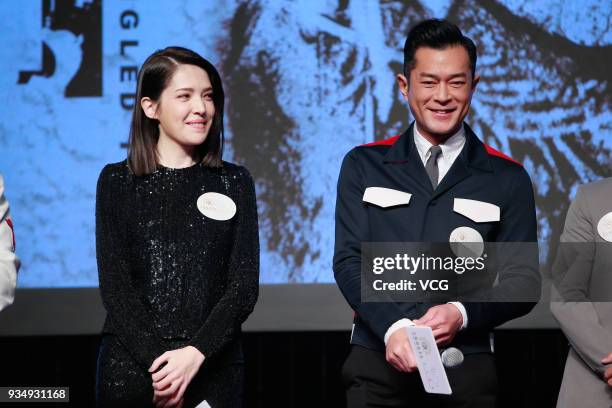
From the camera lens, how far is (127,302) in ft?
6.53

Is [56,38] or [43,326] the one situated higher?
[56,38]

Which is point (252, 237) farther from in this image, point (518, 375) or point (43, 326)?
point (518, 375)

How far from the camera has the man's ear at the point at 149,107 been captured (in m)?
2.22

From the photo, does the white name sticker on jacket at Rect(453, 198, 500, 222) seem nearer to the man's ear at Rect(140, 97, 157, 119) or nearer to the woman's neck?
the woman's neck

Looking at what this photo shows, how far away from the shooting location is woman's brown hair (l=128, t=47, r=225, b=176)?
2191 mm


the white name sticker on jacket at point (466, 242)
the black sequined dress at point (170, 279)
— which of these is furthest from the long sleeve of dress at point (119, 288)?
the white name sticker on jacket at point (466, 242)

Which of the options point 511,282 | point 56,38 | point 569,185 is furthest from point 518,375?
point 56,38

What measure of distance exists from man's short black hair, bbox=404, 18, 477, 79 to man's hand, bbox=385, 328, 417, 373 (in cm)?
73

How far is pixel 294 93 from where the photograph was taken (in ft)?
11.7

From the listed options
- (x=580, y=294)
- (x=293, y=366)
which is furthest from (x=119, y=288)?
(x=293, y=366)

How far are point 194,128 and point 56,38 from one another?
170 centimetres

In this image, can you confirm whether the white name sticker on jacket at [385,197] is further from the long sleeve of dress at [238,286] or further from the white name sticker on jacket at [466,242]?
the long sleeve of dress at [238,286]

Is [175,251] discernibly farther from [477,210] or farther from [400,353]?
[477,210]

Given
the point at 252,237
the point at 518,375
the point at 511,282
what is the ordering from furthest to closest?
the point at 518,375
the point at 252,237
the point at 511,282
